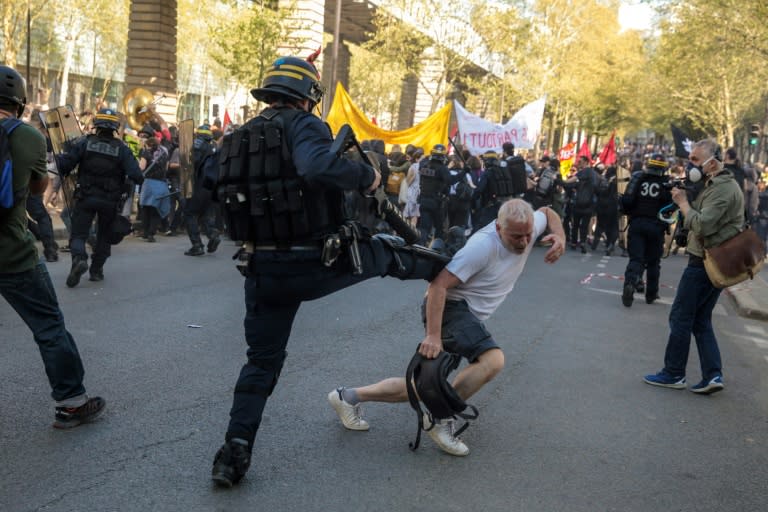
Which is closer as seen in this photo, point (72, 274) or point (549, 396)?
point (549, 396)

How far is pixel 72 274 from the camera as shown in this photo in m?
8.30

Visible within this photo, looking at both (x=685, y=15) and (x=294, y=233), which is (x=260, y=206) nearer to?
(x=294, y=233)

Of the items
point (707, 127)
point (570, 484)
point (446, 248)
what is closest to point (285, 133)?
point (446, 248)

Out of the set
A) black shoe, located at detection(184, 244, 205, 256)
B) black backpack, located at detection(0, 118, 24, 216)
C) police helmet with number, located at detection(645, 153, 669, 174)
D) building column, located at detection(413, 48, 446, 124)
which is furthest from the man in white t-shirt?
building column, located at detection(413, 48, 446, 124)

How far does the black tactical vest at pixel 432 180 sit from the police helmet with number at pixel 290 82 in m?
10.0

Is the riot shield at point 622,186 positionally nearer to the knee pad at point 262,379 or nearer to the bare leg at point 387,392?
the bare leg at point 387,392

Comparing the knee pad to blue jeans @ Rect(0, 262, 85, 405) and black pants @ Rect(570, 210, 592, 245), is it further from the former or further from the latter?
black pants @ Rect(570, 210, 592, 245)

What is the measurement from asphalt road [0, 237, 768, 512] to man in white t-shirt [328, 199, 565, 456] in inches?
6.3

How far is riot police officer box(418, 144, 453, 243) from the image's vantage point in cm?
1362

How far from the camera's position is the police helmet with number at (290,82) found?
353 cm

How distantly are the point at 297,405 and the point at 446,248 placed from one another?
4.23 feet

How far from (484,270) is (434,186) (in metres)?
9.36

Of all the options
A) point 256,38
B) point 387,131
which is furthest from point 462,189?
point 256,38

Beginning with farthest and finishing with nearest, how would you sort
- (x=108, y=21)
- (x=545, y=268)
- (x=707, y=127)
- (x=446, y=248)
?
(x=707, y=127)
(x=108, y=21)
(x=545, y=268)
(x=446, y=248)
